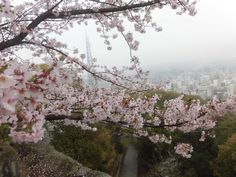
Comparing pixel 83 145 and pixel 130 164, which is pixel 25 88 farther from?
pixel 130 164

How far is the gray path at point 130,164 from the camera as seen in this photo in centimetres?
3407

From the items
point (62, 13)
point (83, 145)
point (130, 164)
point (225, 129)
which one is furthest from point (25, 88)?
point (130, 164)

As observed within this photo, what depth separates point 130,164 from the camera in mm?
37656

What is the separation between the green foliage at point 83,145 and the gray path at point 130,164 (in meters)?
12.3

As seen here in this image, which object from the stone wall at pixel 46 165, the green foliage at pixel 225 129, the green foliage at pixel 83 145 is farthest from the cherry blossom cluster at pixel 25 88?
the green foliage at pixel 225 129

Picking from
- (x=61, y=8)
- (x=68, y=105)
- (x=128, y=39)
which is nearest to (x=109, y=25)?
(x=128, y=39)

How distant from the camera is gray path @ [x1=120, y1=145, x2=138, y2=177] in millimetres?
34066

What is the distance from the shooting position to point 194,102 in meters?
6.51

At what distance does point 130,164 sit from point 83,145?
1801 centimetres

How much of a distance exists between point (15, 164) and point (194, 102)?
2.69m

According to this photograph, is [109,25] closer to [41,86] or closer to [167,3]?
[167,3]

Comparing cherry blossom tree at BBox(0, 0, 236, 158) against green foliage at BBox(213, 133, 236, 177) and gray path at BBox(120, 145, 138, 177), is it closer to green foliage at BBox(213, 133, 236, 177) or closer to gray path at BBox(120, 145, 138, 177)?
green foliage at BBox(213, 133, 236, 177)

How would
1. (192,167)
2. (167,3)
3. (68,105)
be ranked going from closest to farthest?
1. (167,3)
2. (68,105)
3. (192,167)

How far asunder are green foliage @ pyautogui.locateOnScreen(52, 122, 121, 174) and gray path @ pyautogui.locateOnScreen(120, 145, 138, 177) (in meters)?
12.3
